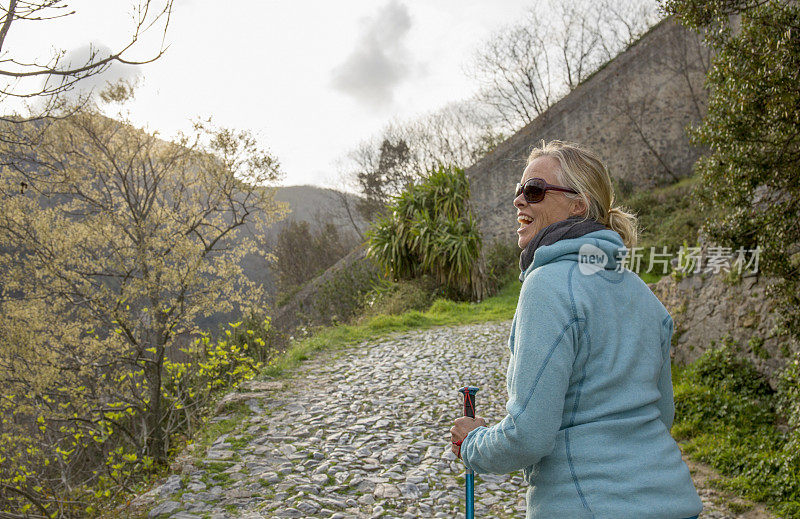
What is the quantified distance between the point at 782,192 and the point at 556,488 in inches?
194

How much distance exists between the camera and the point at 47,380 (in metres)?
9.02

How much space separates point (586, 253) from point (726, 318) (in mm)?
5209

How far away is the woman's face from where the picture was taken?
1.65 m

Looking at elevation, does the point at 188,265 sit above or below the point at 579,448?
above

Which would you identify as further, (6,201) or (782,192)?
(6,201)

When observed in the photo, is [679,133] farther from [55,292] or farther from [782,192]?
[55,292]

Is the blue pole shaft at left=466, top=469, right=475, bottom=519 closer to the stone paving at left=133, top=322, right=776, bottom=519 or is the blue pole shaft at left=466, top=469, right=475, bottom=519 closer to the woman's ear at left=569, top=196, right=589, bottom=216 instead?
the woman's ear at left=569, top=196, right=589, bottom=216

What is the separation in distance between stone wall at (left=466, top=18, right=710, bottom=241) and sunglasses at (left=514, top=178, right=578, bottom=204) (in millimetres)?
14068

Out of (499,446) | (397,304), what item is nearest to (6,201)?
(397,304)

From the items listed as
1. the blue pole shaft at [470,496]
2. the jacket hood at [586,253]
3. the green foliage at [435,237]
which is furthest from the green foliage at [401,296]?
the jacket hood at [586,253]

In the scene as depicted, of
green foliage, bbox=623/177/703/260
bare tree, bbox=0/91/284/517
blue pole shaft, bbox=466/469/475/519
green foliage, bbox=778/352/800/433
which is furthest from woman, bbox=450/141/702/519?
green foliage, bbox=623/177/703/260

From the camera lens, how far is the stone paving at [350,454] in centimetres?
409

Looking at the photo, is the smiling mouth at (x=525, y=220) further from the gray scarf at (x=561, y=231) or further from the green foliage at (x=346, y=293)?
the green foliage at (x=346, y=293)

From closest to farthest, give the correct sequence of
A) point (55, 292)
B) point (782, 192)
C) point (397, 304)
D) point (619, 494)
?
point (619, 494), point (782, 192), point (55, 292), point (397, 304)
